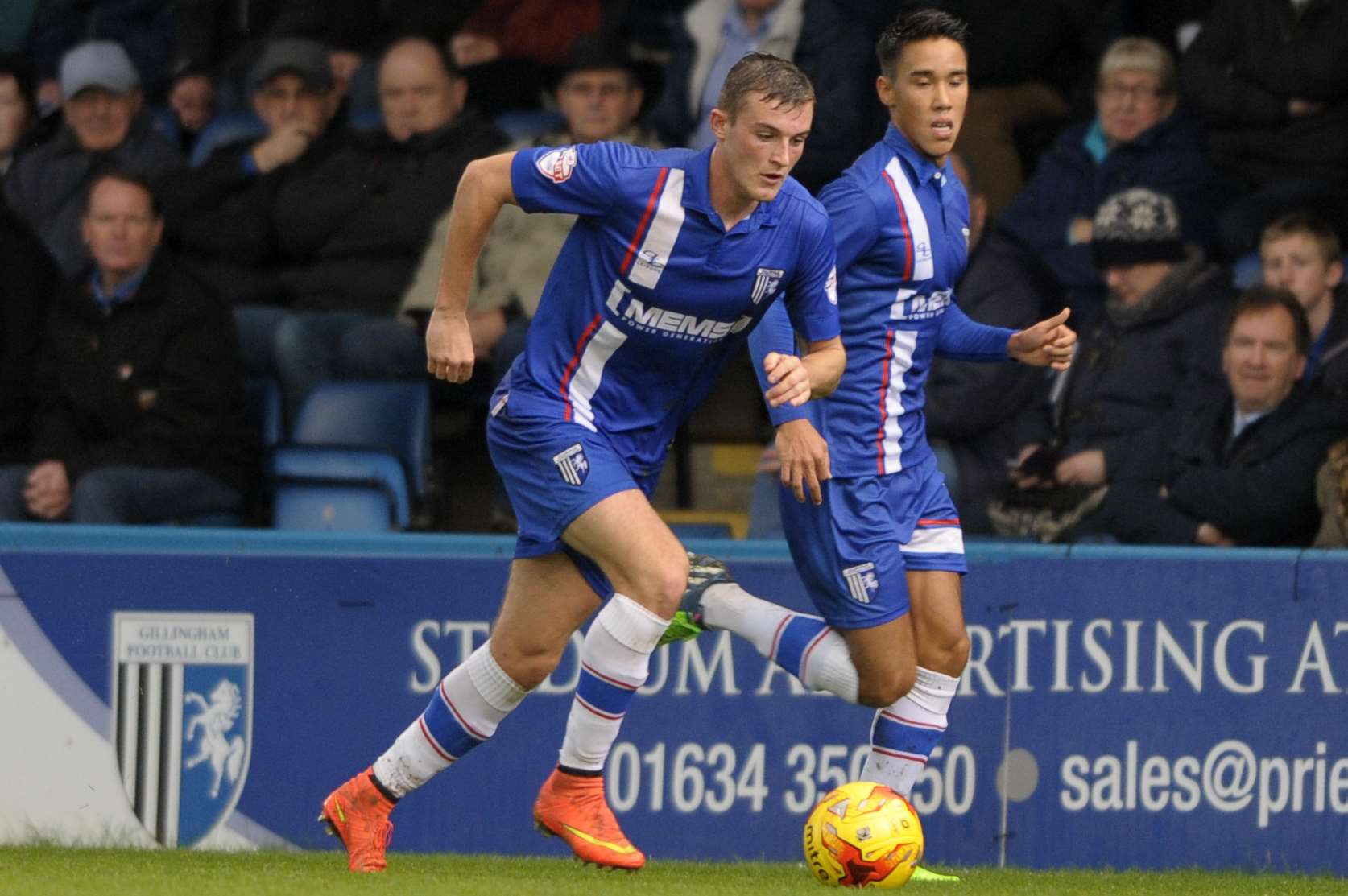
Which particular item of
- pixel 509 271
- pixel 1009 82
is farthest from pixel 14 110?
pixel 1009 82

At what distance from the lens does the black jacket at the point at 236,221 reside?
940cm

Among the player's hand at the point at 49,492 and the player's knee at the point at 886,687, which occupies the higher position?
the player's hand at the point at 49,492

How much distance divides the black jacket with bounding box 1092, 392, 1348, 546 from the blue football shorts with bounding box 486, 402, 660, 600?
2.71 metres

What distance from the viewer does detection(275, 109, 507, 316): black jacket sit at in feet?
29.8

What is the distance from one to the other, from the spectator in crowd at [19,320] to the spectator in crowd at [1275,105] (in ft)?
16.2

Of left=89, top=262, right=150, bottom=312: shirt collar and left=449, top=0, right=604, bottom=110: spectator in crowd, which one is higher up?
left=449, top=0, right=604, bottom=110: spectator in crowd

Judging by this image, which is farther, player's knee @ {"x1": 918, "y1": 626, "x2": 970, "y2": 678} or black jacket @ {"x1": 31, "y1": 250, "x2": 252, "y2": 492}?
black jacket @ {"x1": 31, "y1": 250, "x2": 252, "y2": 492}

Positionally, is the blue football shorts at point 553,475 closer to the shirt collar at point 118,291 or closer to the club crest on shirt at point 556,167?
the club crest on shirt at point 556,167

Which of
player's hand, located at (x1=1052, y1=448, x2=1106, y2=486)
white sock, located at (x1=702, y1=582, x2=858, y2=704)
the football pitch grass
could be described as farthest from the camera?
player's hand, located at (x1=1052, y1=448, x2=1106, y2=486)

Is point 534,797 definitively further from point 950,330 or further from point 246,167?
point 246,167

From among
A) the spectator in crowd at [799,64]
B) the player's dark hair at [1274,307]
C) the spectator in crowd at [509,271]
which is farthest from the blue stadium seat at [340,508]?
the player's dark hair at [1274,307]

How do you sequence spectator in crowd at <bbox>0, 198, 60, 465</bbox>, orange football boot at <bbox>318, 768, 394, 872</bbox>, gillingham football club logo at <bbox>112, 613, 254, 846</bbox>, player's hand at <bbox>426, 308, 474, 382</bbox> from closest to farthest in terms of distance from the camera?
player's hand at <bbox>426, 308, 474, 382</bbox> < orange football boot at <bbox>318, 768, 394, 872</bbox> < gillingham football club logo at <bbox>112, 613, 254, 846</bbox> < spectator in crowd at <bbox>0, 198, 60, 465</bbox>

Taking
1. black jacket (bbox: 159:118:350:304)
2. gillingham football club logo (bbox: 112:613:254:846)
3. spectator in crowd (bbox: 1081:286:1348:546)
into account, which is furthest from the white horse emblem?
black jacket (bbox: 159:118:350:304)

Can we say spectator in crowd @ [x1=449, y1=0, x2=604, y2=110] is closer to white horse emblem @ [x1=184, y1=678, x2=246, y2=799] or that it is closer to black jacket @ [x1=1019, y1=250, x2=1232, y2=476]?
black jacket @ [x1=1019, y1=250, x2=1232, y2=476]
